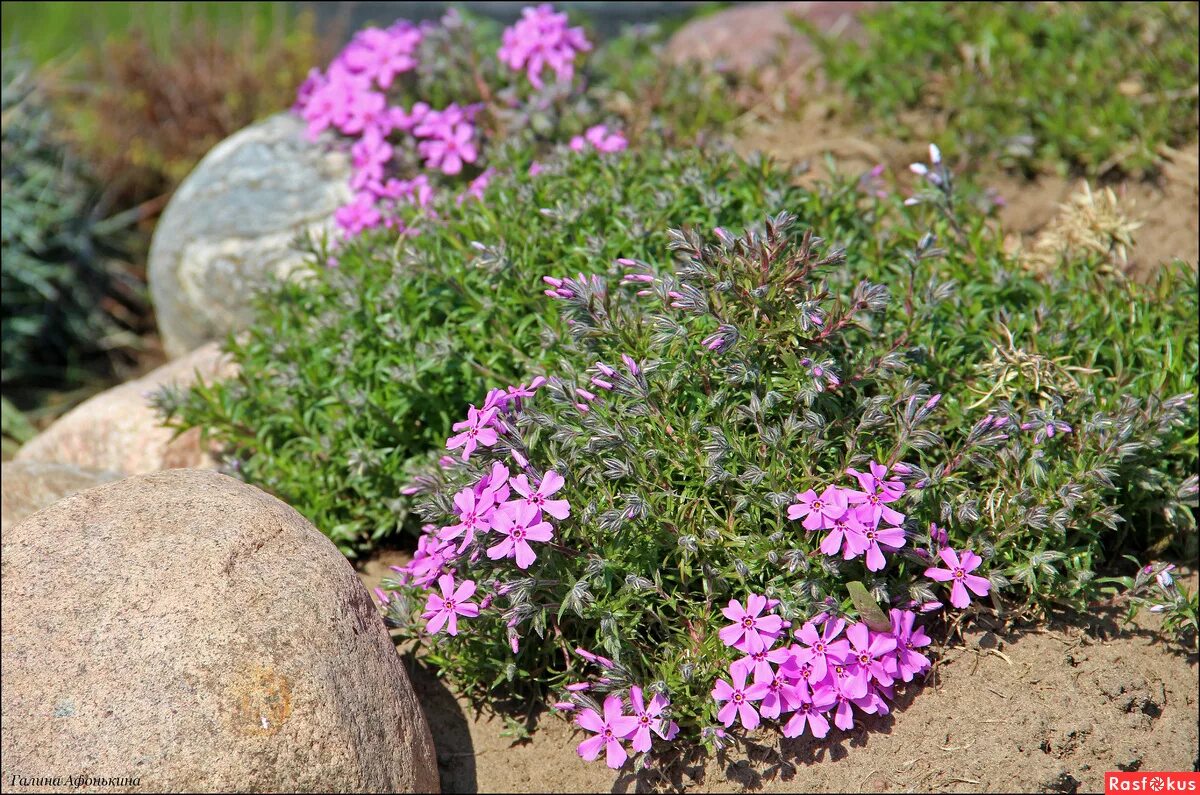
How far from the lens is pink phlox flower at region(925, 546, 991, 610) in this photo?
9.19 ft

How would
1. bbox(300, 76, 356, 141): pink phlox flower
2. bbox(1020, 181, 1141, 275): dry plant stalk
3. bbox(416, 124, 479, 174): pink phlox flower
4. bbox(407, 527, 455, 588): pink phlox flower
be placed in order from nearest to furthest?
bbox(407, 527, 455, 588): pink phlox flower
bbox(1020, 181, 1141, 275): dry plant stalk
bbox(416, 124, 479, 174): pink phlox flower
bbox(300, 76, 356, 141): pink phlox flower

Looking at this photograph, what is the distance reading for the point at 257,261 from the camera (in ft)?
16.2

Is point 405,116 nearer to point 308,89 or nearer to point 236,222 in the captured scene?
point 308,89

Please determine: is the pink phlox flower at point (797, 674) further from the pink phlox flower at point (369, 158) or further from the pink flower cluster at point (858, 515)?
the pink phlox flower at point (369, 158)

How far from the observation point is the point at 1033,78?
5.01m

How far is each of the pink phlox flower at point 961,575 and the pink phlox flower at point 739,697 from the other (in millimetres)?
568

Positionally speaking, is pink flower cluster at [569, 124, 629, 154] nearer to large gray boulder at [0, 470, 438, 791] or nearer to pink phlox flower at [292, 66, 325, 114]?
pink phlox flower at [292, 66, 325, 114]

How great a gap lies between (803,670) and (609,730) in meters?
0.54

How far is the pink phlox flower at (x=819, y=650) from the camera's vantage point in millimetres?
2713

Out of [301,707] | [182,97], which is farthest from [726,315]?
[182,97]

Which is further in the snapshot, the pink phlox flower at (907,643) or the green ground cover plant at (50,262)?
the green ground cover plant at (50,262)

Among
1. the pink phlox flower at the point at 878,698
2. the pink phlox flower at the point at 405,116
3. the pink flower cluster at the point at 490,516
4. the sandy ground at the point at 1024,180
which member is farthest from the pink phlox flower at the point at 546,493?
the pink phlox flower at the point at 405,116

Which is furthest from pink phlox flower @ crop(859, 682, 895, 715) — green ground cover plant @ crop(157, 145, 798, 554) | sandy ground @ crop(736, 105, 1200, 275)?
sandy ground @ crop(736, 105, 1200, 275)

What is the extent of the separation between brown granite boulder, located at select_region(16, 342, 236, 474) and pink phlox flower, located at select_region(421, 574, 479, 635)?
176 cm
